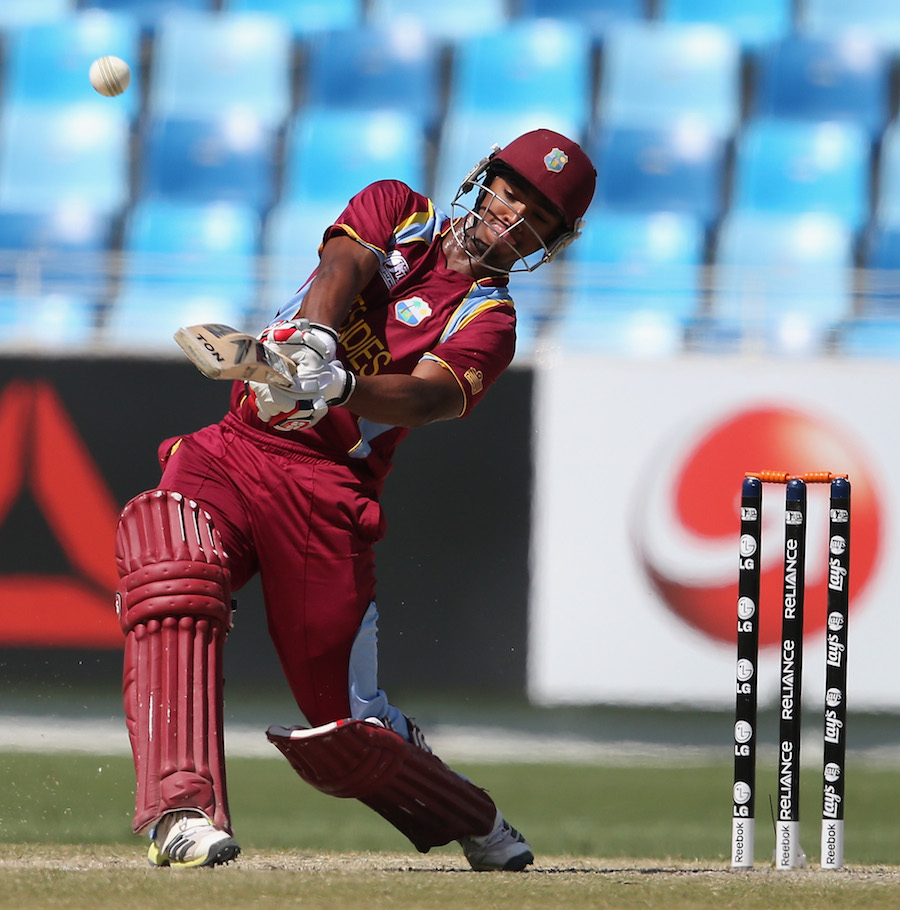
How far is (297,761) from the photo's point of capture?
3178 mm

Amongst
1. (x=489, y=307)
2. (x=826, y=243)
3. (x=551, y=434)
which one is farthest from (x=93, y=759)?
(x=826, y=243)

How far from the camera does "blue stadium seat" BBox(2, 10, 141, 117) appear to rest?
8.92m

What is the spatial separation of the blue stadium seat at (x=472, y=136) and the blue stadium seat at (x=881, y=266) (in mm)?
1783

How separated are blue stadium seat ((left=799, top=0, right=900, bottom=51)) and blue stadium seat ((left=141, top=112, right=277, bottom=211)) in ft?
11.4

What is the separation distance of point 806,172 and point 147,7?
14.2ft

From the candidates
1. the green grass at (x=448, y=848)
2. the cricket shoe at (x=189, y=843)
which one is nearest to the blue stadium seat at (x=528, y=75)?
the green grass at (x=448, y=848)

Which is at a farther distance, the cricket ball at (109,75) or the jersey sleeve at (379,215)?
the cricket ball at (109,75)

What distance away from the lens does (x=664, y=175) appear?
846 centimetres

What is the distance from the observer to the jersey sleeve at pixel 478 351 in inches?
123

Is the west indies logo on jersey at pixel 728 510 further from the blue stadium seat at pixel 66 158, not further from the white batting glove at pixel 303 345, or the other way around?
the blue stadium seat at pixel 66 158

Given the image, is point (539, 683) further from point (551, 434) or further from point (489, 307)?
point (489, 307)

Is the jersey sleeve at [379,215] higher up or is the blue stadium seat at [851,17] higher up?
the blue stadium seat at [851,17]

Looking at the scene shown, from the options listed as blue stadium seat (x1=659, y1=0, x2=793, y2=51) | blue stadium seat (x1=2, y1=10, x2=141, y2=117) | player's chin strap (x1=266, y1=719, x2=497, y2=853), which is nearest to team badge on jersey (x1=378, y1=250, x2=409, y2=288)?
player's chin strap (x1=266, y1=719, x2=497, y2=853)

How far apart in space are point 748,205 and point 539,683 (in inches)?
147
